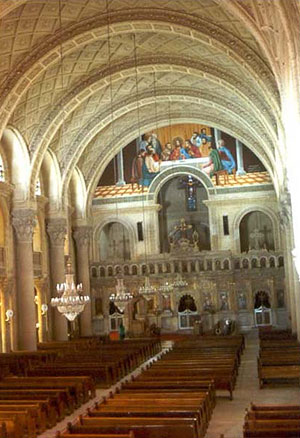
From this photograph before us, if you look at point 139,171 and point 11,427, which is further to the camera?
point 139,171

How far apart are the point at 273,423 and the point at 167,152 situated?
113 ft

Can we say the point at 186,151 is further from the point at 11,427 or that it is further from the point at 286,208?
the point at 11,427

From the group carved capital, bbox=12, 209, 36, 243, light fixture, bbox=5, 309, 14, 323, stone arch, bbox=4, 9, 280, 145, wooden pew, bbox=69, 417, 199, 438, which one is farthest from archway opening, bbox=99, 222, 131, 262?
wooden pew, bbox=69, 417, 199, 438

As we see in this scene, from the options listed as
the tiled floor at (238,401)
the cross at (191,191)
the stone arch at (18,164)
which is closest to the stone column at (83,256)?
the cross at (191,191)

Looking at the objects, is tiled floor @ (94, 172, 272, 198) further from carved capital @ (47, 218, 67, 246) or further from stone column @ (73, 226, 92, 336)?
carved capital @ (47, 218, 67, 246)

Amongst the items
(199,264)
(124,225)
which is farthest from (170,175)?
(199,264)

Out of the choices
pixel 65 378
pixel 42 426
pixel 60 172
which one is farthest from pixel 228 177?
pixel 42 426

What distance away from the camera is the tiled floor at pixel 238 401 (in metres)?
14.9

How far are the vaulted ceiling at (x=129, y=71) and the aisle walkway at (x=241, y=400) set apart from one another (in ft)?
30.9

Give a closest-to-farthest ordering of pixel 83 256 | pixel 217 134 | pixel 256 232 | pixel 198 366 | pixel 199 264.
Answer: pixel 198 366, pixel 199 264, pixel 83 256, pixel 256 232, pixel 217 134

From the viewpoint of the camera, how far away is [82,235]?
42656 mm

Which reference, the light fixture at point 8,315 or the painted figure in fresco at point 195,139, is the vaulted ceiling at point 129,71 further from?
the light fixture at point 8,315

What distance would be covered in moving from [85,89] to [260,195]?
1634 centimetres

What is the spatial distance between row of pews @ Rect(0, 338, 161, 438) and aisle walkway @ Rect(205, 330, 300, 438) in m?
4.06
